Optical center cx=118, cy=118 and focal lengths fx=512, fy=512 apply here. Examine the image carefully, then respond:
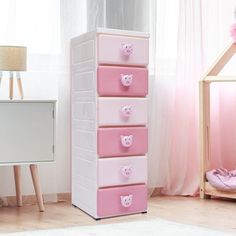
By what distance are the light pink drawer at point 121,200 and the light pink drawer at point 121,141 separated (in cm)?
16

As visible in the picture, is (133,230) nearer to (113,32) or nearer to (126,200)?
(126,200)

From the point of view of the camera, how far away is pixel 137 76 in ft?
7.90

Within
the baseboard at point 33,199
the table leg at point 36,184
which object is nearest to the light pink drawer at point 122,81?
the table leg at point 36,184

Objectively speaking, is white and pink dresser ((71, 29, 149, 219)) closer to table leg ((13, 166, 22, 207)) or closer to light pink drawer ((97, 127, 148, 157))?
light pink drawer ((97, 127, 148, 157))

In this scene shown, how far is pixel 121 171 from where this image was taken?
7.81 feet

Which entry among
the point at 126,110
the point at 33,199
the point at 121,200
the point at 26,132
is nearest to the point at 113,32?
the point at 126,110

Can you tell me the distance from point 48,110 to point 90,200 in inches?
18.2

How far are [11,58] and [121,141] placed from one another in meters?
0.64

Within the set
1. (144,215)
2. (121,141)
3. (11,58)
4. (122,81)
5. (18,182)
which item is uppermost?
(11,58)

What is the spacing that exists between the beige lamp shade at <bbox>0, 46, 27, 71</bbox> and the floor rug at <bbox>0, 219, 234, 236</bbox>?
79 cm

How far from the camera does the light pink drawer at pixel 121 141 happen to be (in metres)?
2.33

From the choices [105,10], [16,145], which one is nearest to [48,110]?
[16,145]

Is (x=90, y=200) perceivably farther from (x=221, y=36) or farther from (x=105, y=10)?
(x=221, y=36)

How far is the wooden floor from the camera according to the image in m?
2.19
